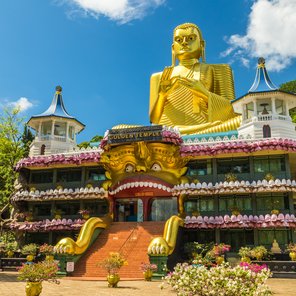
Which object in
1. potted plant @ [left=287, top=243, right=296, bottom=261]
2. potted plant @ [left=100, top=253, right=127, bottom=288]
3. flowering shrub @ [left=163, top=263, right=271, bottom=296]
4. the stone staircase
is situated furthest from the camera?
potted plant @ [left=287, top=243, right=296, bottom=261]

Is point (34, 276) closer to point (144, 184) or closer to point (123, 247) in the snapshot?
point (123, 247)

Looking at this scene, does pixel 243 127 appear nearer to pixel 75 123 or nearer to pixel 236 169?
pixel 236 169

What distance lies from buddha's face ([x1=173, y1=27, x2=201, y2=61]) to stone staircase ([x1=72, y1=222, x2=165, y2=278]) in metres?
24.3

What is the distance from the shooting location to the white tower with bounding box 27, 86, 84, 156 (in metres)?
37.3

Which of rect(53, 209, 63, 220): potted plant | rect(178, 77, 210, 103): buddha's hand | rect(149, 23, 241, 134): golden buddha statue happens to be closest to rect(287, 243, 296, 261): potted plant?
rect(149, 23, 241, 134): golden buddha statue

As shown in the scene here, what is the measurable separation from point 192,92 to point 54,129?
14.6m

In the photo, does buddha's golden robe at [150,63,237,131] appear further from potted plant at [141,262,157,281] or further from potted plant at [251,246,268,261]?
potted plant at [141,262,157,281]

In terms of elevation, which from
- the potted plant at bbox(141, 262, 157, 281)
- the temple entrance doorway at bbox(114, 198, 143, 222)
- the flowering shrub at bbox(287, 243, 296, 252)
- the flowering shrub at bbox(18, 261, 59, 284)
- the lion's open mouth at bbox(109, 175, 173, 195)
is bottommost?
the potted plant at bbox(141, 262, 157, 281)

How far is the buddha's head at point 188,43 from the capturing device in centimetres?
4616

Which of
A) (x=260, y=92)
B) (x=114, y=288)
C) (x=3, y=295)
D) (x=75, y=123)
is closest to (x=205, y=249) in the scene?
(x=114, y=288)

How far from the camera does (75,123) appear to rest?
38.8 meters

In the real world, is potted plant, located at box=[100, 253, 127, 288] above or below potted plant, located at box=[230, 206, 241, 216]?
below

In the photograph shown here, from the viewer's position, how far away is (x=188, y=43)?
4631 cm

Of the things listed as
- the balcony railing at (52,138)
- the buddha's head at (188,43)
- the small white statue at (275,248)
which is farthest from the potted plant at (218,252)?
the buddha's head at (188,43)
